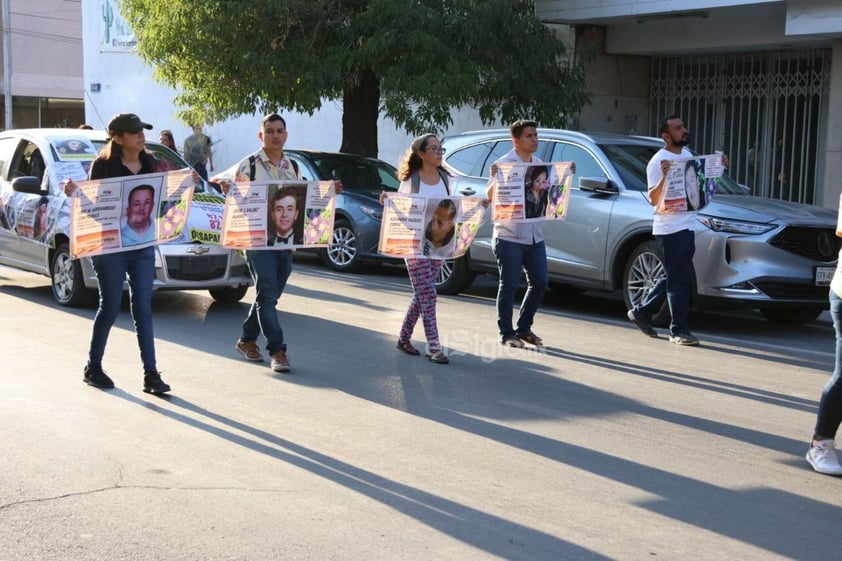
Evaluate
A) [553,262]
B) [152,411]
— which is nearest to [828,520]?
[152,411]

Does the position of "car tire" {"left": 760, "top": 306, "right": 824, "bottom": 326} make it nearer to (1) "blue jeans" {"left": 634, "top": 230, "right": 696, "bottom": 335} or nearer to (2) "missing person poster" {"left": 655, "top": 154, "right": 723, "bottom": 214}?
(1) "blue jeans" {"left": 634, "top": 230, "right": 696, "bottom": 335}

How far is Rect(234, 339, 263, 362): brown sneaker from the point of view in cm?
847

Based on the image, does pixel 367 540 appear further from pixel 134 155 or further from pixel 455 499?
pixel 134 155

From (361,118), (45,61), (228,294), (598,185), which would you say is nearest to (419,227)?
(598,185)

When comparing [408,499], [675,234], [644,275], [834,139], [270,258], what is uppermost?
[834,139]

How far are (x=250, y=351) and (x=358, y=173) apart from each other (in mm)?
7489

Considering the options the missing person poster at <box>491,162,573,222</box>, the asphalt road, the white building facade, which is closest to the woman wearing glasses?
the asphalt road

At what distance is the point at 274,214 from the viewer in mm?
8133

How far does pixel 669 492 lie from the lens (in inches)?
216

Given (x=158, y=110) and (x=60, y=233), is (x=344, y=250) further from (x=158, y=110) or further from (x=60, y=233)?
(x=158, y=110)

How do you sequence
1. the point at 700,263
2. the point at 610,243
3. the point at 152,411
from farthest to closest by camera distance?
the point at 610,243 < the point at 700,263 < the point at 152,411

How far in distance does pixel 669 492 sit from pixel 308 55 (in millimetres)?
12177

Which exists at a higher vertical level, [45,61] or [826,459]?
[45,61]

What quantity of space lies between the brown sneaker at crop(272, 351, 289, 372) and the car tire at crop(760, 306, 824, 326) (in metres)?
5.08
